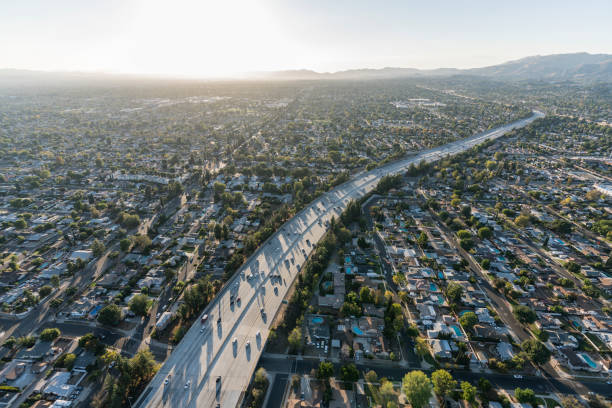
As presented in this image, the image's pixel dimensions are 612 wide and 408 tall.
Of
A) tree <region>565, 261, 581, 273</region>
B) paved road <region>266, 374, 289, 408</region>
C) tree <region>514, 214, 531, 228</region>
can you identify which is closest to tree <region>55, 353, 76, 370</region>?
paved road <region>266, 374, 289, 408</region>

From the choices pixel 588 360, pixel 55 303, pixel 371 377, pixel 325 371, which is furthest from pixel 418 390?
pixel 55 303

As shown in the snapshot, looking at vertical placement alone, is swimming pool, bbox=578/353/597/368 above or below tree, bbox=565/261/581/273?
below

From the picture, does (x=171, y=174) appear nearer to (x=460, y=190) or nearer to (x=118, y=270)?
(x=118, y=270)

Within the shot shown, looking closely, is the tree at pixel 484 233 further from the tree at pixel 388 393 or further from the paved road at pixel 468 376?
the tree at pixel 388 393

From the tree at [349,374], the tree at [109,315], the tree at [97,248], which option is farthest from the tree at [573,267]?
the tree at [97,248]

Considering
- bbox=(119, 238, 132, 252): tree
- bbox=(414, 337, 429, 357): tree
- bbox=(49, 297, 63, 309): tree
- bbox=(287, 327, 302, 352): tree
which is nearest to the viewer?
bbox=(287, 327, 302, 352): tree

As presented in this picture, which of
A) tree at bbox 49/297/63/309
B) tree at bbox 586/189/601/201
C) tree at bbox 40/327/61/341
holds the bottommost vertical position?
tree at bbox 40/327/61/341

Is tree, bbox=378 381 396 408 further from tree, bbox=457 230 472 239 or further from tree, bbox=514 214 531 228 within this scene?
tree, bbox=514 214 531 228

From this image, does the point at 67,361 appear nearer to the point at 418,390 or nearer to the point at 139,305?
the point at 139,305

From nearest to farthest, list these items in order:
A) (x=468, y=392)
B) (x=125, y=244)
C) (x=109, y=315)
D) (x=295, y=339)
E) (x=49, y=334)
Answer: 1. (x=468, y=392)
2. (x=295, y=339)
3. (x=49, y=334)
4. (x=109, y=315)
5. (x=125, y=244)
